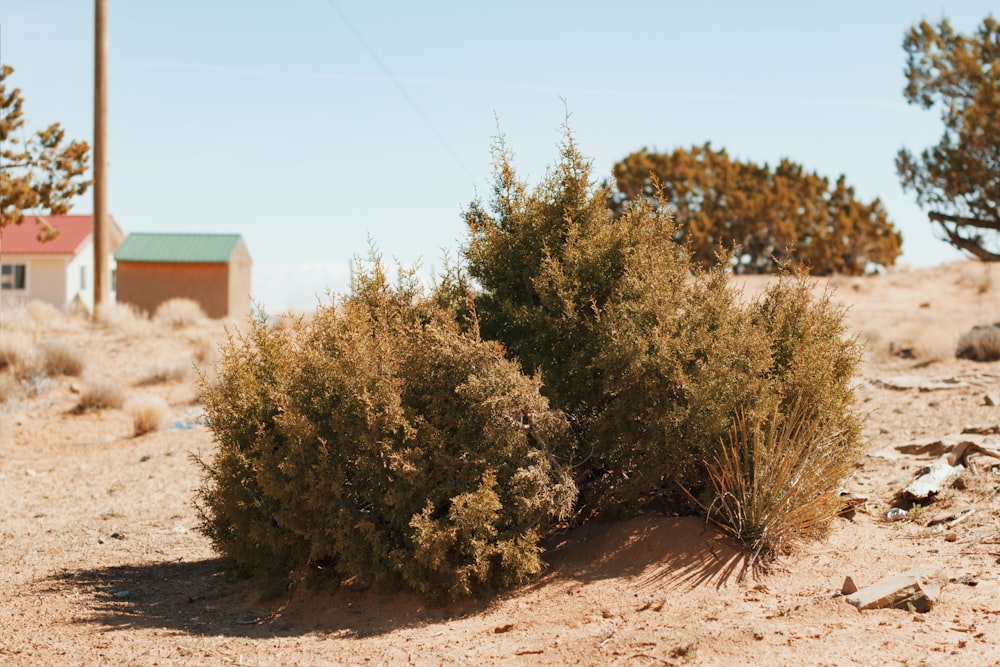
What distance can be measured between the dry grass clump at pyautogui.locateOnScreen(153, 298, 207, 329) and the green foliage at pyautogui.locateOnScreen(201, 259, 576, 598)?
2054cm

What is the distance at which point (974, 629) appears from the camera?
5.66 meters

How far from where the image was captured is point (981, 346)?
749 inches

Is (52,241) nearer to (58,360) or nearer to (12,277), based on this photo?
(12,277)

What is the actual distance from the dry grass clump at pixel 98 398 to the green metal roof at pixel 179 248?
18.3 metres

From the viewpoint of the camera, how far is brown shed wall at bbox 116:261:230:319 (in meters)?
36.5

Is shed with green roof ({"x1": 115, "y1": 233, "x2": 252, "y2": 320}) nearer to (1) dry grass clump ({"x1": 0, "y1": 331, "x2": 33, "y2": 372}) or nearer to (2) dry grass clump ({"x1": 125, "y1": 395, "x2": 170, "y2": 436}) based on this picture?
(1) dry grass clump ({"x1": 0, "y1": 331, "x2": 33, "y2": 372})

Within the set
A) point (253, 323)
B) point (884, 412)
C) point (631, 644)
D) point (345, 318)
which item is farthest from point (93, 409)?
point (631, 644)

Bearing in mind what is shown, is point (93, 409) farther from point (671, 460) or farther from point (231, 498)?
point (671, 460)

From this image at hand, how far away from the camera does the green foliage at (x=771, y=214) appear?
44.8m

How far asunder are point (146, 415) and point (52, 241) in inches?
922

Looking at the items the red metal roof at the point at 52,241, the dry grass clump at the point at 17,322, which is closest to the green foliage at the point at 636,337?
the dry grass clump at the point at 17,322

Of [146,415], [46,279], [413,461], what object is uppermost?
[46,279]

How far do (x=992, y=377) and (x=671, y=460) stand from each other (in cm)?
1074

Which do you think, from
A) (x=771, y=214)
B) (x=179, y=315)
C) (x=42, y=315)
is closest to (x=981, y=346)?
(x=179, y=315)
